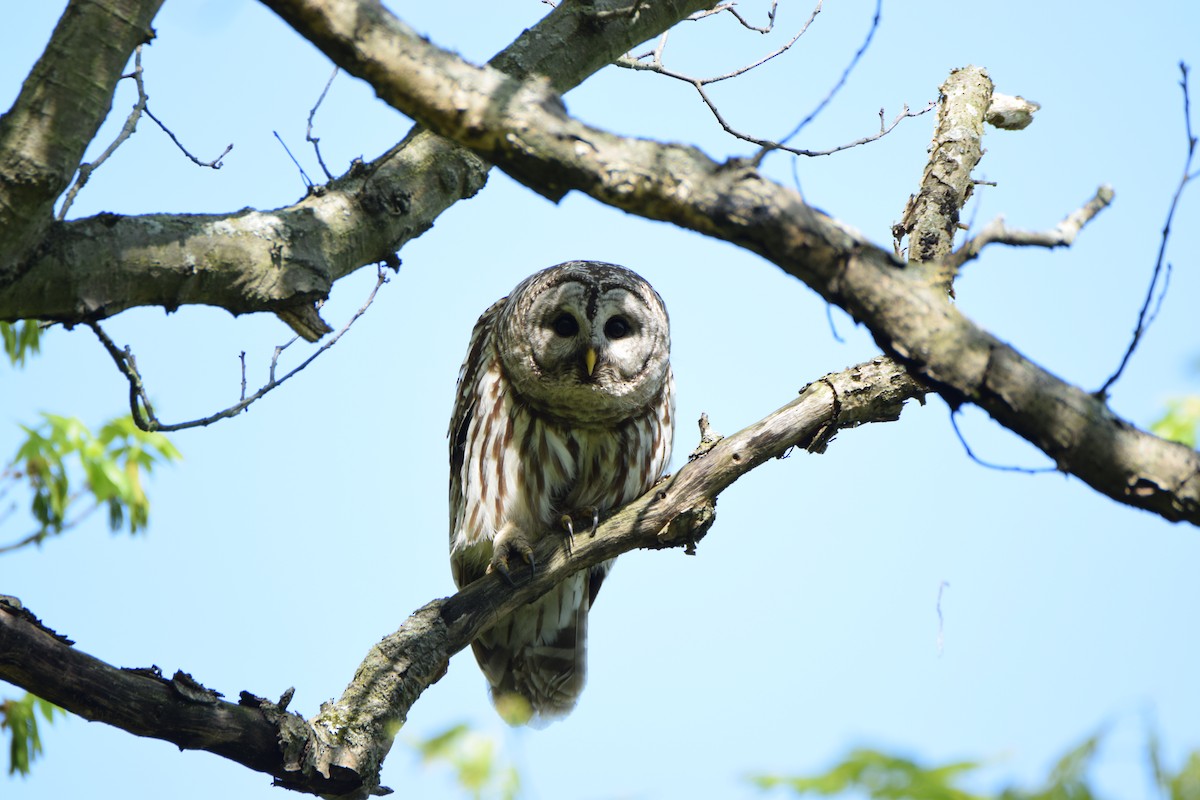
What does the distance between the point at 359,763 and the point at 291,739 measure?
30 cm

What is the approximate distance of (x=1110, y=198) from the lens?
285 cm

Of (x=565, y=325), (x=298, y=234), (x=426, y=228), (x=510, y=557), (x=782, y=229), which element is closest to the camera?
(x=782, y=229)

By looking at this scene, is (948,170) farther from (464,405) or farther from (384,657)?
(384,657)

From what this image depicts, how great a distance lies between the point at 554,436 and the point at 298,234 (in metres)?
2.39

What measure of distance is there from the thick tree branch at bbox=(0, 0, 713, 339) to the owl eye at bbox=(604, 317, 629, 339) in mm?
1701

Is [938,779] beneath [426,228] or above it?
beneath

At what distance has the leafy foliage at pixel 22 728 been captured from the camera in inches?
227

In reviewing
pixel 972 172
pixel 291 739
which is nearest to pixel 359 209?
pixel 291 739

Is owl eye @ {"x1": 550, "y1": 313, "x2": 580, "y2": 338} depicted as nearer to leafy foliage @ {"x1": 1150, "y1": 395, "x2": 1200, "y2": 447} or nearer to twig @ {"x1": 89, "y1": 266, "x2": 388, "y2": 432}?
twig @ {"x1": 89, "y1": 266, "x2": 388, "y2": 432}

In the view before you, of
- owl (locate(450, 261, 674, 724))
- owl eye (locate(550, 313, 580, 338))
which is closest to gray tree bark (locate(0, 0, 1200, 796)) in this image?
owl (locate(450, 261, 674, 724))

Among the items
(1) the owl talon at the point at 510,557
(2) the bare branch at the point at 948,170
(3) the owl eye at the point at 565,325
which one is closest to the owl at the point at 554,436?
(3) the owl eye at the point at 565,325

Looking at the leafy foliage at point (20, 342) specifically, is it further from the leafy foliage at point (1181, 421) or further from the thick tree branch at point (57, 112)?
the leafy foliage at point (1181, 421)

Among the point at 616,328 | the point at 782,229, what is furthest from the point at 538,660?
the point at 782,229

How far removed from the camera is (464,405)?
6.30 metres
